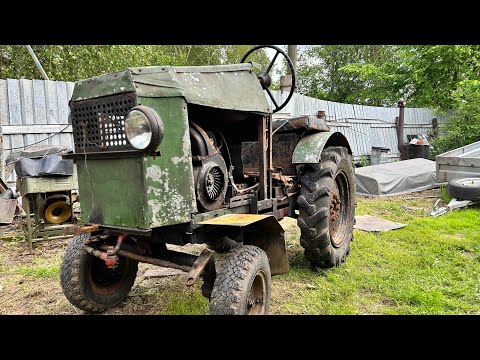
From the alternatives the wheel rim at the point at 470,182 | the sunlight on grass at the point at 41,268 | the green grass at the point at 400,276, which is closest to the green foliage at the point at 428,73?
the wheel rim at the point at 470,182

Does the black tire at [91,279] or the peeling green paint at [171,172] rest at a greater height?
the peeling green paint at [171,172]

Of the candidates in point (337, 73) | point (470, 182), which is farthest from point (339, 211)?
point (337, 73)

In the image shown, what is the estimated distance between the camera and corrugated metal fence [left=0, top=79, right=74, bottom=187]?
5.85 meters

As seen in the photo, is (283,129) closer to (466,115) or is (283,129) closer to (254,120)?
(254,120)

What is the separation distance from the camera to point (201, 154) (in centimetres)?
284

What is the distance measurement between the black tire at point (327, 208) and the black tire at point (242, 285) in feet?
3.35

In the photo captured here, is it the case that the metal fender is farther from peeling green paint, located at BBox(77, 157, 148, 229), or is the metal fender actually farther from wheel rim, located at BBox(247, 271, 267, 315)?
peeling green paint, located at BBox(77, 157, 148, 229)

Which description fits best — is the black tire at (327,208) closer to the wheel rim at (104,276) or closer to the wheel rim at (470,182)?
the wheel rim at (104,276)

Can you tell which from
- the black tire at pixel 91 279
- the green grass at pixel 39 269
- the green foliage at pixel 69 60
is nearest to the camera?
the black tire at pixel 91 279

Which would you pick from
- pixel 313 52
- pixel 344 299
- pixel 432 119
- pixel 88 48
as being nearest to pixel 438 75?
pixel 432 119

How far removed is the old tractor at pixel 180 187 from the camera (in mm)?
2418

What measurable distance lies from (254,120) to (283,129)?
2.22 ft

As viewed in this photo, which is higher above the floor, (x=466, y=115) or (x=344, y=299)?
(x=466, y=115)

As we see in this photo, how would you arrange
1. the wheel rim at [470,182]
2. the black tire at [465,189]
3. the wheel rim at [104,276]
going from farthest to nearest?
the wheel rim at [470,182] → the black tire at [465,189] → the wheel rim at [104,276]
